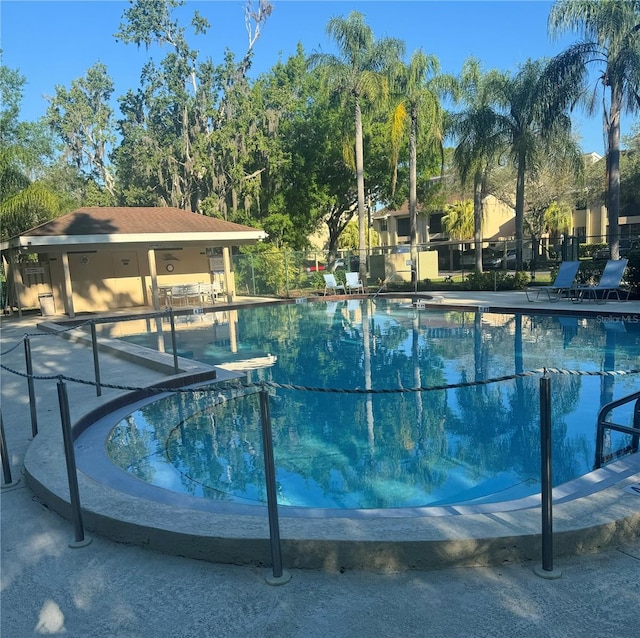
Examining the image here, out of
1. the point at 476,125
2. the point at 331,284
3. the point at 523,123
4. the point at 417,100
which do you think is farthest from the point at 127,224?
the point at 523,123

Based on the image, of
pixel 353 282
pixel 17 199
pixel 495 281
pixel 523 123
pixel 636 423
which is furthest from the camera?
pixel 523 123

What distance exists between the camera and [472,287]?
858 inches

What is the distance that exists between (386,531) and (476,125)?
76.6 ft

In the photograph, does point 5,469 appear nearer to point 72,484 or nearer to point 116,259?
point 72,484

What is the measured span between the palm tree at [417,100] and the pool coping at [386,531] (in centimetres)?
2077

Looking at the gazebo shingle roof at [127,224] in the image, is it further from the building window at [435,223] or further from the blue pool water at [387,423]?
the building window at [435,223]

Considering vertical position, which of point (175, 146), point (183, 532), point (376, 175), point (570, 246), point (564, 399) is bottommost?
point (564, 399)

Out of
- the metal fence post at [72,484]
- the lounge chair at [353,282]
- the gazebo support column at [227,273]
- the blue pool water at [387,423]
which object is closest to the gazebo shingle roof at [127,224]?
the gazebo support column at [227,273]

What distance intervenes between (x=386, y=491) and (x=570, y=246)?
1835 cm

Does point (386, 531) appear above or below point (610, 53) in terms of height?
below

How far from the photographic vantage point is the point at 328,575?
8.98 feet

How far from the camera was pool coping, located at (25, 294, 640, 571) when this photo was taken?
276 cm

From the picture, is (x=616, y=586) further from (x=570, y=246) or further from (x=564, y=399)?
(x=570, y=246)

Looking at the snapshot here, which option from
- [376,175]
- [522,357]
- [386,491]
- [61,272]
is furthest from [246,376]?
[376,175]
